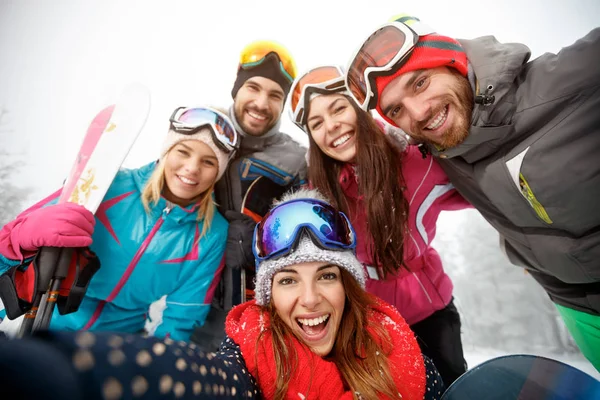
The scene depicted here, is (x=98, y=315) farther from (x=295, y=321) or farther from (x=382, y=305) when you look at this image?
(x=382, y=305)

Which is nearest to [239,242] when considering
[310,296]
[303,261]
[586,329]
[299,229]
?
[299,229]

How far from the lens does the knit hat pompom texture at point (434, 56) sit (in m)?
1.85

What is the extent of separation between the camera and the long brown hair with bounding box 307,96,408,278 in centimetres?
222

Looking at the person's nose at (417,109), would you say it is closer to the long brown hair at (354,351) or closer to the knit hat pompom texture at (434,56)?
the knit hat pompom texture at (434,56)

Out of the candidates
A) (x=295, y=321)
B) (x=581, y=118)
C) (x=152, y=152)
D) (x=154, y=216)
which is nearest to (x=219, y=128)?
(x=154, y=216)

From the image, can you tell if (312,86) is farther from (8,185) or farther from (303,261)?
(8,185)

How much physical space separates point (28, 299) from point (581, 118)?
3.93 meters

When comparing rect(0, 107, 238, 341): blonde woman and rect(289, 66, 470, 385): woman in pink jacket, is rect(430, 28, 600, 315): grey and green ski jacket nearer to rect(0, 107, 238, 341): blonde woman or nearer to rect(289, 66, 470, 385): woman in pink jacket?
rect(289, 66, 470, 385): woman in pink jacket

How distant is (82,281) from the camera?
212cm

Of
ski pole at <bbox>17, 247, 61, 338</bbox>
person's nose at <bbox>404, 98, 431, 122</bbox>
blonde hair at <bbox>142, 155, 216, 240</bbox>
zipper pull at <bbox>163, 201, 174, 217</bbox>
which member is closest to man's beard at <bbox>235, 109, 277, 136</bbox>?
blonde hair at <bbox>142, 155, 216, 240</bbox>

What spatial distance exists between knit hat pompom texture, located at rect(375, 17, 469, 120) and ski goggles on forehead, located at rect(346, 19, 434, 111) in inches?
1.5

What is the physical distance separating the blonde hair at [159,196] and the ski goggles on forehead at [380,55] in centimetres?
181

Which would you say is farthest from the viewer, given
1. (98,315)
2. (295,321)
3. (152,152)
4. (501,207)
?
(152,152)

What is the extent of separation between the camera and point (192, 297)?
8.72 ft
